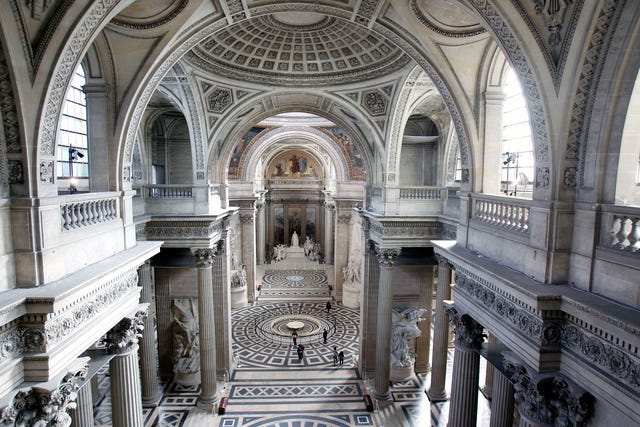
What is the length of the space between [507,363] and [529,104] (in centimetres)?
423

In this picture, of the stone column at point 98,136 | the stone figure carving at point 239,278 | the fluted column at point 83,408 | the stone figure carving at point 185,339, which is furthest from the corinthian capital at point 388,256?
the stone figure carving at point 239,278

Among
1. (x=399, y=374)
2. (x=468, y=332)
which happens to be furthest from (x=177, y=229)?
(x=399, y=374)

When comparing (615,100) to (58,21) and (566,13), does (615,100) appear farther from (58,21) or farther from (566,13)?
(58,21)

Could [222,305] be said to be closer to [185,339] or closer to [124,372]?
[185,339]

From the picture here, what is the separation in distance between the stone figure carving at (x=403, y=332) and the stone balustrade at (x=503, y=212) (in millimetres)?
8849

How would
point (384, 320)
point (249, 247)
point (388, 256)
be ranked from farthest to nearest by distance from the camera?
1. point (249, 247)
2. point (384, 320)
3. point (388, 256)

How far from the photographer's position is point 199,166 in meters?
14.9

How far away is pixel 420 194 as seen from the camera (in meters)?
15.1

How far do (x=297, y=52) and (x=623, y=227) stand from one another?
1146 centimetres

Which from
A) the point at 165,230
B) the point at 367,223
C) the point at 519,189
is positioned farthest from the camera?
the point at 367,223

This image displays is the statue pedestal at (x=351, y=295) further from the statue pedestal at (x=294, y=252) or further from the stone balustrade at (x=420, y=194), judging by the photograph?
the statue pedestal at (x=294, y=252)

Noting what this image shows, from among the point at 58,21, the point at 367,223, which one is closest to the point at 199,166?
the point at 367,223

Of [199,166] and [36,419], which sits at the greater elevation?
[199,166]

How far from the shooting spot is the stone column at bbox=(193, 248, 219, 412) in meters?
14.5
